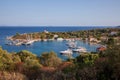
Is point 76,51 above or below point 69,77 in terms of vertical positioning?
below

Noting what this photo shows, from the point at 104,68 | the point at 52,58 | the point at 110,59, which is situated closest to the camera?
the point at 104,68

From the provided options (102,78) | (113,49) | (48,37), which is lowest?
(48,37)

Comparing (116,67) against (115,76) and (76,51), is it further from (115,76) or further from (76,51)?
(76,51)

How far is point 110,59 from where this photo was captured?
6.72m

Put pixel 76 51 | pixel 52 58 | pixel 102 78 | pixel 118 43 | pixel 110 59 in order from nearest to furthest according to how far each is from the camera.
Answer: pixel 102 78 < pixel 110 59 < pixel 118 43 < pixel 52 58 < pixel 76 51

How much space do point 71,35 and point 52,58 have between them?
184 feet

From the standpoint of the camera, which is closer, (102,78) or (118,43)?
(102,78)

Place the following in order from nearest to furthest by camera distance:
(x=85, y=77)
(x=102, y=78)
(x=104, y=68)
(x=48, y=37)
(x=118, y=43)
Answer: (x=85, y=77) → (x=102, y=78) → (x=104, y=68) → (x=118, y=43) → (x=48, y=37)

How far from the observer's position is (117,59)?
255 inches

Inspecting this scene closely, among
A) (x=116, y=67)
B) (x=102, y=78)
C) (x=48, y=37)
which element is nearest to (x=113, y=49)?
(x=116, y=67)

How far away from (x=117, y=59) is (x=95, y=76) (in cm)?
119

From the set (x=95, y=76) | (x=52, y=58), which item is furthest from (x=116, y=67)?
(x=52, y=58)

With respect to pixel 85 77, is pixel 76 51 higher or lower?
lower

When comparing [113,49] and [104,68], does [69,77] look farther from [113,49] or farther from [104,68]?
[113,49]
